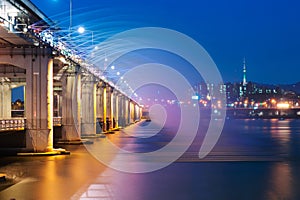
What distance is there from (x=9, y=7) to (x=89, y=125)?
85.5 feet

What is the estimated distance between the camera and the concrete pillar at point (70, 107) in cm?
4481

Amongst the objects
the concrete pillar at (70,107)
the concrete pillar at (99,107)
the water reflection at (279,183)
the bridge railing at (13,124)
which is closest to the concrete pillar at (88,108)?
the concrete pillar at (99,107)

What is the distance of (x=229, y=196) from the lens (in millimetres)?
16469

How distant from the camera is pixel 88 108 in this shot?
56344 millimetres

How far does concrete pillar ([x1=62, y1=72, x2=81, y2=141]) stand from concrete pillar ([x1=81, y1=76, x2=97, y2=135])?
34.3 ft

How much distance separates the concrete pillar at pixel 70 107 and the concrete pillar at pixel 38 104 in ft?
37.9

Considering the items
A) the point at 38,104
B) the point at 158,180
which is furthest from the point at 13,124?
the point at 158,180

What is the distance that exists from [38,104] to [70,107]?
470 inches

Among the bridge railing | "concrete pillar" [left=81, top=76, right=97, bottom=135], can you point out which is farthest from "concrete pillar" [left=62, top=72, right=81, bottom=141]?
"concrete pillar" [left=81, top=76, right=97, bottom=135]

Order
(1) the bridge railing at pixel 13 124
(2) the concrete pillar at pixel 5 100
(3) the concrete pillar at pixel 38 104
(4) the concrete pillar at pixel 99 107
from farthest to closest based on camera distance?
(2) the concrete pillar at pixel 5 100, (4) the concrete pillar at pixel 99 107, (1) the bridge railing at pixel 13 124, (3) the concrete pillar at pixel 38 104

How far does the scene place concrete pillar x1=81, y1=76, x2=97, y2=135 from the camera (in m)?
55.8

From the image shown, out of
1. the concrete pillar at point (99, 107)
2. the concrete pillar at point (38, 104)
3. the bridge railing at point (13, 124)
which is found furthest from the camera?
the concrete pillar at point (99, 107)

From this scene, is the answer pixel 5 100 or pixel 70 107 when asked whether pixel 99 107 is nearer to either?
pixel 5 100

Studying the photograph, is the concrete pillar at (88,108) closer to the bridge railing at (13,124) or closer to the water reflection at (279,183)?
the bridge railing at (13,124)
